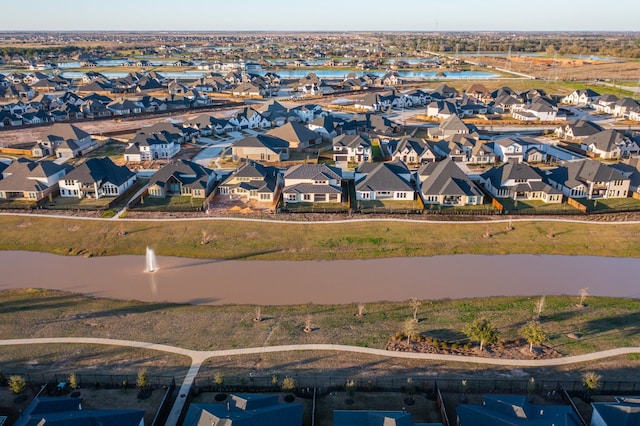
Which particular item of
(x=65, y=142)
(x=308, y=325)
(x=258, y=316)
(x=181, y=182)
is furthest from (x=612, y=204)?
(x=65, y=142)

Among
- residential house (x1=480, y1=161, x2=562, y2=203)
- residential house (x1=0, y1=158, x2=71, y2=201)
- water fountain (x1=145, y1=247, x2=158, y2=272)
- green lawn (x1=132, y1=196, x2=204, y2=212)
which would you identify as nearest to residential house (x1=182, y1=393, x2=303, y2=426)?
water fountain (x1=145, y1=247, x2=158, y2=272)

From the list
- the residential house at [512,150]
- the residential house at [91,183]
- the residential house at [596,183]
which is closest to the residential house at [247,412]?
the residential house at [91,183]

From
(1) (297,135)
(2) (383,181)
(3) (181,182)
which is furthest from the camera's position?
(1) (297,135)

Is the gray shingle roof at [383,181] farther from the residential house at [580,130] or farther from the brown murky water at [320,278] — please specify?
the residential house at [580,130]

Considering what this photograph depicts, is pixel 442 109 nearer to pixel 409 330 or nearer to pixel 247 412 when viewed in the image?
pixel 409 330

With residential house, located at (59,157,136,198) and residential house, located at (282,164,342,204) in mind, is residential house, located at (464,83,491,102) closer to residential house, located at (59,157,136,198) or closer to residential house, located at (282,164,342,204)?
residential house, located at (282,164,342,204)

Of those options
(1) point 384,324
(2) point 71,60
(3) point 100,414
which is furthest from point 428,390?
(2) point 71,60
